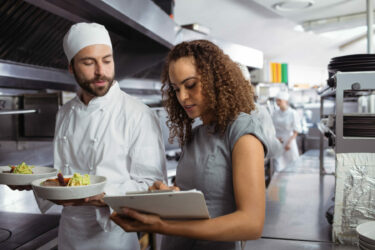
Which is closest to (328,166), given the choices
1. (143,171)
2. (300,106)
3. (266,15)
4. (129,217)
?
(143,171)

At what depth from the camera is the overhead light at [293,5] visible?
13.3ft

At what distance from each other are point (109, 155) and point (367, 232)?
3.43 feet

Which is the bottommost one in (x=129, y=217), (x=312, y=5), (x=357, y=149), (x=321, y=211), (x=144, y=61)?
(x=321, y=211)

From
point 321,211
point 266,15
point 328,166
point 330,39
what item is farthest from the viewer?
point 330,39

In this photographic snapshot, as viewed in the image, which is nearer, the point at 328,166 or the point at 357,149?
the point at 357,149

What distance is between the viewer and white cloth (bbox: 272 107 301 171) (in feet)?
18.6

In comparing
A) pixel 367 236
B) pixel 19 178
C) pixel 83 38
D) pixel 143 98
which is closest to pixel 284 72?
pixel 143 98

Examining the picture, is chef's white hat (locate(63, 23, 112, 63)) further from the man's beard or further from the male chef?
the man's beard

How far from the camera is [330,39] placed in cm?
929

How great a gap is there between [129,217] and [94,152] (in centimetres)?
56

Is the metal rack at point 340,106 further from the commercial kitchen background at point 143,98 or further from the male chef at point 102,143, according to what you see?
the male chef at point 102,143

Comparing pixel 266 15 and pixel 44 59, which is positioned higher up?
pixel 266 15

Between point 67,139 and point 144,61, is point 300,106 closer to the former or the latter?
point 144,61

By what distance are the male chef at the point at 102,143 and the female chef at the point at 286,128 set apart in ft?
14.7
